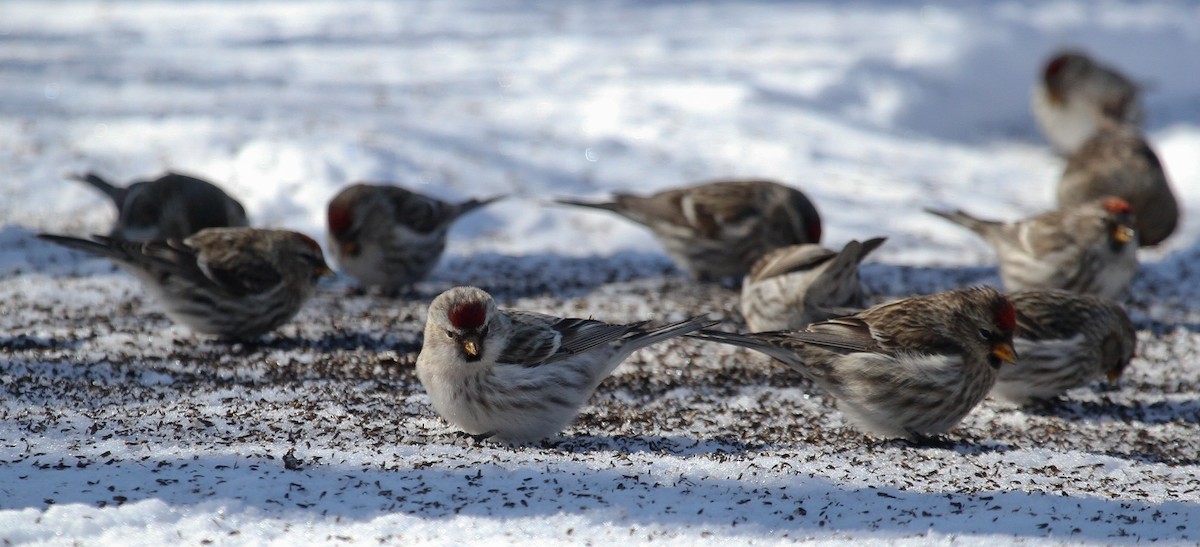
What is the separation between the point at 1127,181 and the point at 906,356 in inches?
185

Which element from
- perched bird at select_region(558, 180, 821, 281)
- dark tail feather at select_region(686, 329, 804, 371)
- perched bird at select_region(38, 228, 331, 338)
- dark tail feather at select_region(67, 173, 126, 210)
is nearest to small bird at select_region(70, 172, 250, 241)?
dark tail feather at select_region(67, 173, 126, 210)

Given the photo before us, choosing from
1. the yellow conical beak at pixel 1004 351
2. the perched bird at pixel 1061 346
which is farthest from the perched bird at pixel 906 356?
the perched bird at pixel 1061 346

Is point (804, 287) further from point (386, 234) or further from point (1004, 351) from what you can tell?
point (386, 234)

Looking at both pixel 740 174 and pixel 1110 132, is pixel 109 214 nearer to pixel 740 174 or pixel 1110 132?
pixel 740 174

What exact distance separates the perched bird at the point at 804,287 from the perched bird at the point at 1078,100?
5.88 meters

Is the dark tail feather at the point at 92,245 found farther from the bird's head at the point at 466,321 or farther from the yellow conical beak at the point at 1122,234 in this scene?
the yellow conical beak at the point at 1122,234

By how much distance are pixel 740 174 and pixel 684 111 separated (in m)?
1.33

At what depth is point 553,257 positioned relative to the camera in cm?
725

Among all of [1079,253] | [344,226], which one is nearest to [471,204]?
[344,226]

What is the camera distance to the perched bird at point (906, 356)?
4.18 m

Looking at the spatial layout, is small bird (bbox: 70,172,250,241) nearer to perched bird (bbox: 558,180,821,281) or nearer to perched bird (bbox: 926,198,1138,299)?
perched bird (bbox: 558,180,821,281)

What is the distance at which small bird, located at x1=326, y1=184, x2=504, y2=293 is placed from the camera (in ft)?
20.9

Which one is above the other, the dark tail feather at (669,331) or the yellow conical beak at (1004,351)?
the dark tail feather at (669,331)

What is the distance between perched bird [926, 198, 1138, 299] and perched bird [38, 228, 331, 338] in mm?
3640
